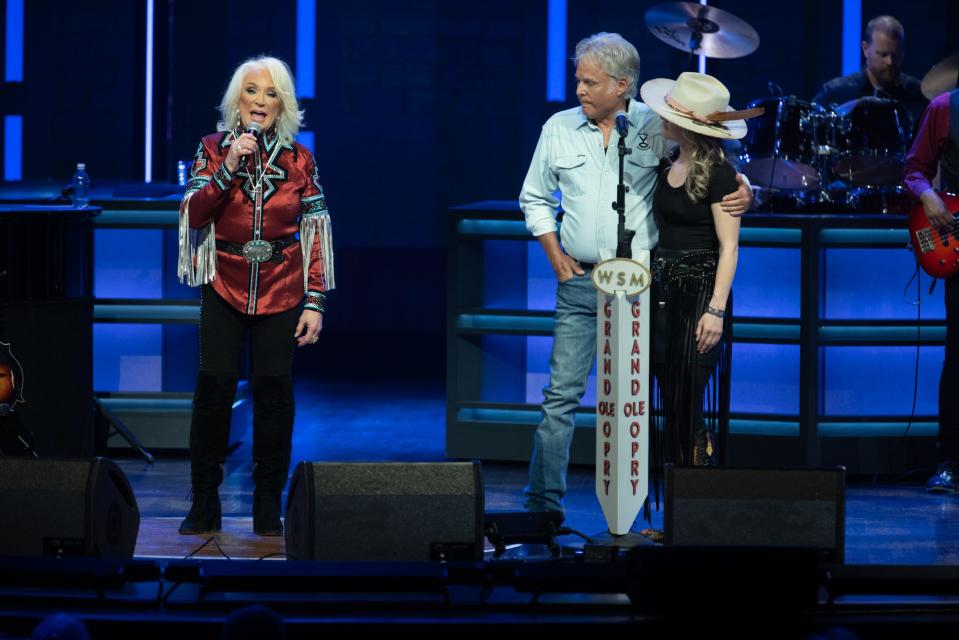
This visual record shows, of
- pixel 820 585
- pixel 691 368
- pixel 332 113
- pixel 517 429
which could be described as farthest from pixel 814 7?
pixel 820 585

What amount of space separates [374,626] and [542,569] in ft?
1.42

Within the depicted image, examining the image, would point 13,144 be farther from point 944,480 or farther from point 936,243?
point 944,480

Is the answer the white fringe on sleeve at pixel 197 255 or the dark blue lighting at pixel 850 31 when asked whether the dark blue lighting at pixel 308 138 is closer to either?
the dark blue lighting at pixel 850 31

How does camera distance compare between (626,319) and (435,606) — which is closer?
(435,606)

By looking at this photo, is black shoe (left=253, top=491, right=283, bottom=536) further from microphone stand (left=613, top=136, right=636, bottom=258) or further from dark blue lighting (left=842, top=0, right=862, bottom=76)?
dark blue lighting (left=842, top=0, right=862, bottom=76)

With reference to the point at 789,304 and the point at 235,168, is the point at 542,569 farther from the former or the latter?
the point at 789,304

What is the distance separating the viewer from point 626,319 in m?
4.54

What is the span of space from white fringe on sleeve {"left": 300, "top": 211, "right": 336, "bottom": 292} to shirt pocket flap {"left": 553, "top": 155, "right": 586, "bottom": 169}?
78 centimetres

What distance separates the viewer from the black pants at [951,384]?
5.97 metres

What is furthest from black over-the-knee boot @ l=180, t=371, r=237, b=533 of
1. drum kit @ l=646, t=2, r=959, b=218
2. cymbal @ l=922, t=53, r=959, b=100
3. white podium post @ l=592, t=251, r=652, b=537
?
cymbal @ l=922, t=53, r=959, b=100

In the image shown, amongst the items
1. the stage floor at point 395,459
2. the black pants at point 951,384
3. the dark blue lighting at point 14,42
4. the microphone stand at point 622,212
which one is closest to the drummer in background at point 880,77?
the black pants at point 951,384

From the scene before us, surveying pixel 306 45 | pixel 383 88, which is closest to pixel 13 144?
pixel 306 45

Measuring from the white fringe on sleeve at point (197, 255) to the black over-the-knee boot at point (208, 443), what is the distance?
328 millimetres

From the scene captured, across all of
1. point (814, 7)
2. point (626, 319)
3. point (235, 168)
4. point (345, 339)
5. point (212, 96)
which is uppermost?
point (814, 7)
